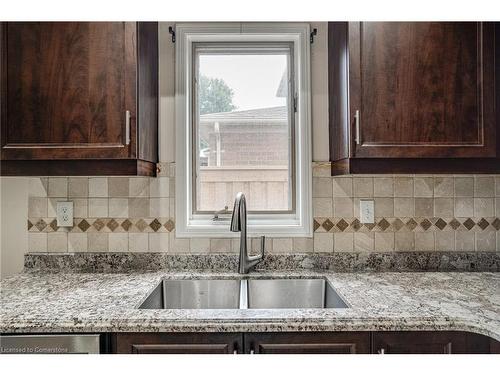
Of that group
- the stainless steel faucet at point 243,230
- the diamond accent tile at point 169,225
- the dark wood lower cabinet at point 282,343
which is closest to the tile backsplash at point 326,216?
the diamond accent tile at point 169,225

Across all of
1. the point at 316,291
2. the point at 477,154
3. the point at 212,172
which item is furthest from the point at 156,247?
the point at 477,154

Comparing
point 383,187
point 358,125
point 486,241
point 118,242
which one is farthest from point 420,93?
point 118,242

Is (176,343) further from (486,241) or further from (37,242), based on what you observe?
(486,241)

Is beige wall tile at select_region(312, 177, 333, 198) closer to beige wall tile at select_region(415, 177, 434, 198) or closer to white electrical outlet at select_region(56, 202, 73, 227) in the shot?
beige wall tile at select_region(415, 177, 434, 198)

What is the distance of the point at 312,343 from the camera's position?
1.07 metres

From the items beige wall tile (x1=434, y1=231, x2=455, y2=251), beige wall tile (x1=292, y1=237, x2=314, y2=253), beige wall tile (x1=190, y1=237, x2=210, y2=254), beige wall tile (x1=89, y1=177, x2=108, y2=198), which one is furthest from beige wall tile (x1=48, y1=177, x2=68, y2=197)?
beige wall tile (x1=434, y1=231, x2=455, y2=251)

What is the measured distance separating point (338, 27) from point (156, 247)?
51.9 inches

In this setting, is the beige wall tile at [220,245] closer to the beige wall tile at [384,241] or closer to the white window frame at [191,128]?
the white window frame at [191,128]

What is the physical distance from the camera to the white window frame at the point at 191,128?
5.71 ft

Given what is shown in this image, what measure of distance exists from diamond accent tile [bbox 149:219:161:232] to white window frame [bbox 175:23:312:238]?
3.7 inches

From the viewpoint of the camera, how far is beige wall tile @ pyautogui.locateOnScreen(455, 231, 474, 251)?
1.73 m

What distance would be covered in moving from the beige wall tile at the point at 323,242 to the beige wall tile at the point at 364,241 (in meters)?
0.12

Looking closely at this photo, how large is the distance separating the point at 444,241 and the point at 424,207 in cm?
19

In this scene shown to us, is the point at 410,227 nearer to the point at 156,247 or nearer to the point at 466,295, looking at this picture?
the point at 466,295
